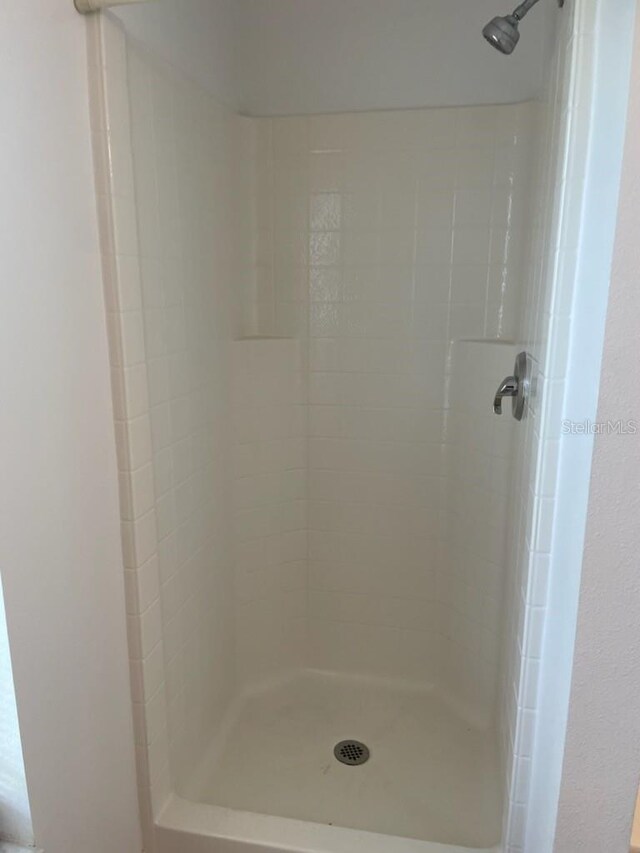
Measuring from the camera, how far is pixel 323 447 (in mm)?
2012

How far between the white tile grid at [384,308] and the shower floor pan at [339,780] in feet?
0.52

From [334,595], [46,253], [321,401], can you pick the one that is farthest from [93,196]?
[334,595]

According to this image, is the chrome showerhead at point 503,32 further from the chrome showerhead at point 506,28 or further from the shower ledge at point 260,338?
the shower ledge at point 260,338

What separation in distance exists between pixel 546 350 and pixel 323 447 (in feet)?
3.50

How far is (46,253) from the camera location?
100 cm

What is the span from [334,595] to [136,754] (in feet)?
2.91

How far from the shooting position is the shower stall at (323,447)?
1.31 m

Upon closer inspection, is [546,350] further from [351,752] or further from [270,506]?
[351,752]

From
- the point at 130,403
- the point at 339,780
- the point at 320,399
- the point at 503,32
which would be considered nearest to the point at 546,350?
the point at 503,32

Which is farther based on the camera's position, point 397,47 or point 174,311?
point 397,47

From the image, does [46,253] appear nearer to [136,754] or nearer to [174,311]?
[174,311]

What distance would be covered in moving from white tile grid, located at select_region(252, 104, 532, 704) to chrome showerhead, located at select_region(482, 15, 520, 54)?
2.25 feet

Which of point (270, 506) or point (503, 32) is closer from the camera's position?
point (503, 32)

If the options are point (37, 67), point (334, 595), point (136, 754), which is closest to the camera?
point (37, 67)
